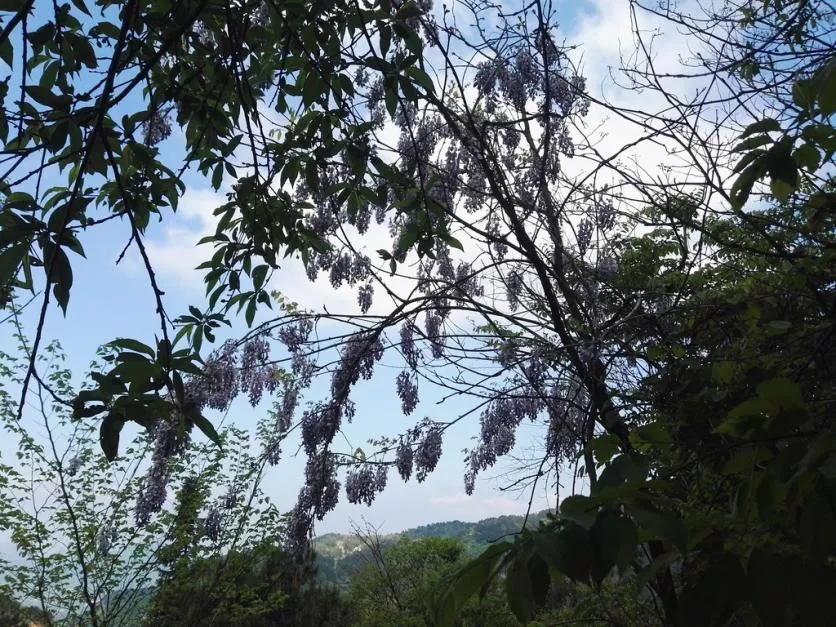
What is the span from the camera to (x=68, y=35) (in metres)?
1.88

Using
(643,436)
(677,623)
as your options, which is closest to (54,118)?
(643,436)

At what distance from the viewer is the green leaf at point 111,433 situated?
1.17 meters

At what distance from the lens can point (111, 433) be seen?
3.92 ft

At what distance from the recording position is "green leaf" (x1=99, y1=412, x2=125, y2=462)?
3.84 ft

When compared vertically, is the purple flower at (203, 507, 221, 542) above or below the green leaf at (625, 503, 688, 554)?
above

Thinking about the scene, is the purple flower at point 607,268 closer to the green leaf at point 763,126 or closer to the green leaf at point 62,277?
the green leaf at point 763,126

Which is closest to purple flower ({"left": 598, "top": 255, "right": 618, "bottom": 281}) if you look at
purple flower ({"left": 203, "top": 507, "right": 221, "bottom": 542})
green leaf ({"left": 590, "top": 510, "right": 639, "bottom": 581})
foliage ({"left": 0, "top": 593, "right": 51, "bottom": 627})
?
green leaf ({"left": 590, "top": 510, "right": 639, "bottom": 581})

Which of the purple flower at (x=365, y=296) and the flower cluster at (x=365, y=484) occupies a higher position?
the purple flower at (x=365, y=296)

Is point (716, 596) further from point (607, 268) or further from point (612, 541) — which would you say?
point (607, 268)

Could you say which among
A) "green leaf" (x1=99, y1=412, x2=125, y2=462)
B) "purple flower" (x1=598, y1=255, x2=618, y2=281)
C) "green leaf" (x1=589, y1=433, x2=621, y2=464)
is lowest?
"green leaf" (x1=589, y1=433, x2=621, y2=464)

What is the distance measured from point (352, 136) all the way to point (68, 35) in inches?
34.8

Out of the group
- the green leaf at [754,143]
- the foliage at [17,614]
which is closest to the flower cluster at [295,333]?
the green leaf at [754,143]

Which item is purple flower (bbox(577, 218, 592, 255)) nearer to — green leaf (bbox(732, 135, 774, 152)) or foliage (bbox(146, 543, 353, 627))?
green leaf (bbox(732, 135, 774, 152))

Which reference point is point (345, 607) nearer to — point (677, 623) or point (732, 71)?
point (732, 71)
